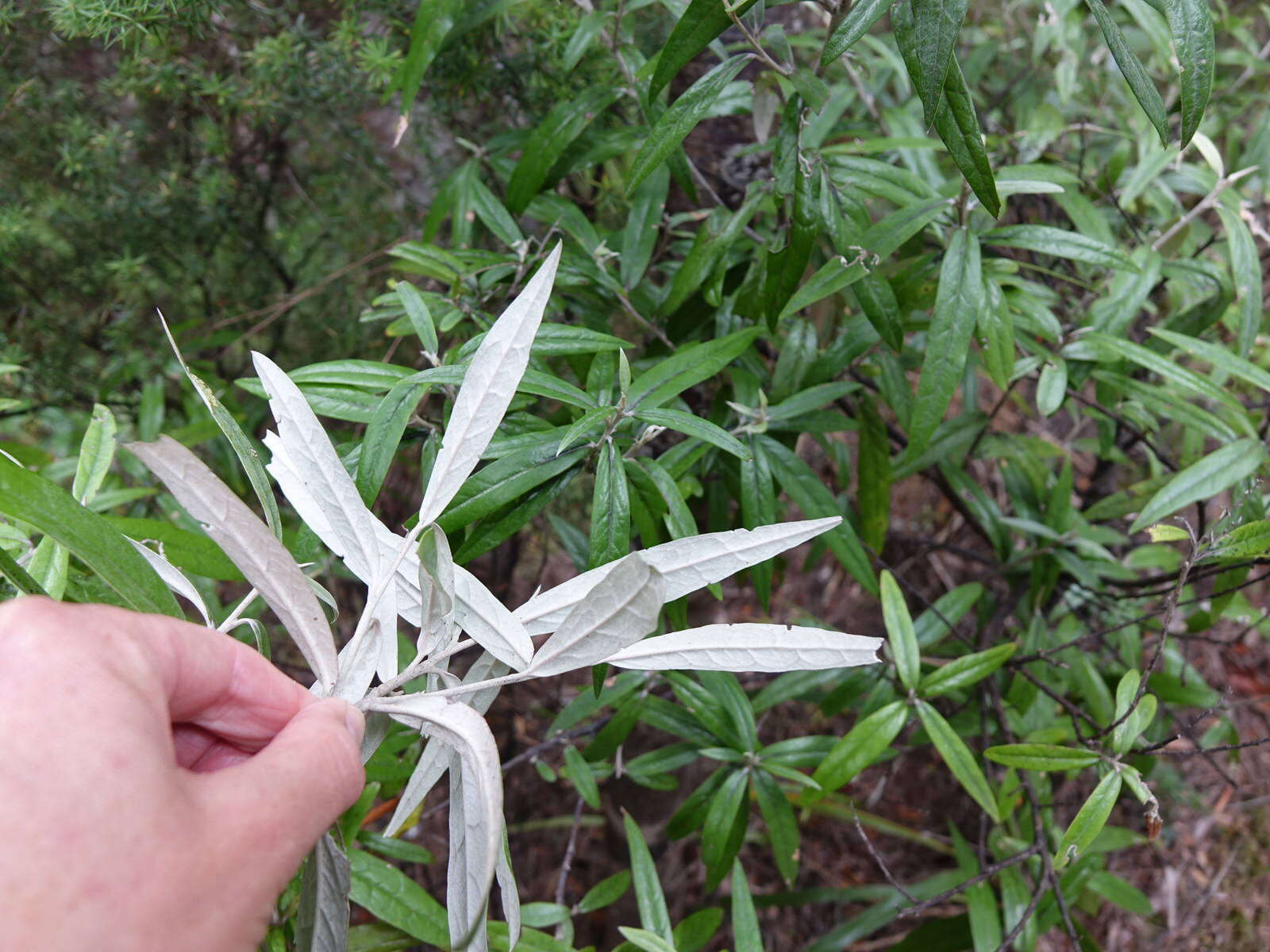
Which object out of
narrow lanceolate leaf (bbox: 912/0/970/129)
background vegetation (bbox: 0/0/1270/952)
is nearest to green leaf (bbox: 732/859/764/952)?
background vegetation (bbox: 0/0/1270/952)

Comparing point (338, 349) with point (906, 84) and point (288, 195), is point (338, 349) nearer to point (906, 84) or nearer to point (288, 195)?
point (288, 195)

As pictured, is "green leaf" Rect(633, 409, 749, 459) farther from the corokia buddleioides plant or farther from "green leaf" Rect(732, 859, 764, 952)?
"green leaf" Rect(732, 859, 764, 952)

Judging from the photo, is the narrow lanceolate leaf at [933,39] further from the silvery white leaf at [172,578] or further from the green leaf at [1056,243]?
the silvery white leaf at [172,578]

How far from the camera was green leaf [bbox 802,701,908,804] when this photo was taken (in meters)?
0.97

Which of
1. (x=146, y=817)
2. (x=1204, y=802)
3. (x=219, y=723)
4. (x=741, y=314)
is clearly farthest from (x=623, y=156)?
(x=1204, y=802)

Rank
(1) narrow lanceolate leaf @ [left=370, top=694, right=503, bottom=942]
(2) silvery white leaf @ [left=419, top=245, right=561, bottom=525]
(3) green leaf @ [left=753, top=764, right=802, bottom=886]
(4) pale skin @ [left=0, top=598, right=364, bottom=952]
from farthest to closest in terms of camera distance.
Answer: (3) green leaf @ [left=753, top=764, right=802, bottom=886]
(2) silvery white leaf @ [left=419, top=245, right=561, bottom=525]
(1) narrow lanceolate leaf @ [left=370, top=694, right=503, bottom=942]
(4) pale skin @ [left=0, top=598, right=364, bottom=952]

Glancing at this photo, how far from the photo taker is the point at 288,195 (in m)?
1.59

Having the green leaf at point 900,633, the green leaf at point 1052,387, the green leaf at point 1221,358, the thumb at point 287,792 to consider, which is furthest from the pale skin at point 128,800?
the green leaf at point 1221,358

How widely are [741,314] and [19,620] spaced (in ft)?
2.47

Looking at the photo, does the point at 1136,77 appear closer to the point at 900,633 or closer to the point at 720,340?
the point at 720,340

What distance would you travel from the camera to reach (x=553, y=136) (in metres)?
1.01

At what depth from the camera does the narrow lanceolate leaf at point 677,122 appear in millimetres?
794

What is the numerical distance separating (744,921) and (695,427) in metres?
0.62

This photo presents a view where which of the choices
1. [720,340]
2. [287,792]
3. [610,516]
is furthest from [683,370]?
[287,792]
